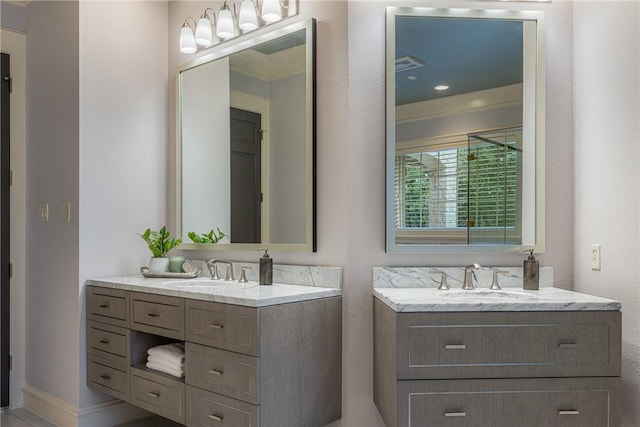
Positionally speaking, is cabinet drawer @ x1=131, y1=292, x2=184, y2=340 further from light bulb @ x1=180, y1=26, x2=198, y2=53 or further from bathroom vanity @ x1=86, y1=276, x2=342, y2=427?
light bulb @ x1=180, y1=26, x2=198, y2=53

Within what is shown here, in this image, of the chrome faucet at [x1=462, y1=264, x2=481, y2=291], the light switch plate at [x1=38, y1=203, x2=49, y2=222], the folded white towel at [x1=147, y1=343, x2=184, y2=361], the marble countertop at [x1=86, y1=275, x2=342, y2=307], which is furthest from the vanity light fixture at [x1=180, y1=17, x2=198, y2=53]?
the chrome faucet at [x1=462, y1=264, x2=481, y2=291]

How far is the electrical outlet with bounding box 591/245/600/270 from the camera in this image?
2129mm

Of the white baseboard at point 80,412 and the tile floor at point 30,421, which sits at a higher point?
the white baseboard at point 80,412

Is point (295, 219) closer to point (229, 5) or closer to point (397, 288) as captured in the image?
point (397, 288)

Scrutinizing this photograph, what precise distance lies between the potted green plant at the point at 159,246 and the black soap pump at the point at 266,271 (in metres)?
0.70

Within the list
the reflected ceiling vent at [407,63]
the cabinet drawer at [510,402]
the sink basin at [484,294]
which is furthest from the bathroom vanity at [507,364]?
the reflected ceiling vent at [407,63]

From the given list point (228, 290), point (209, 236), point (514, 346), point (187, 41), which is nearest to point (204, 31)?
point (187, 41)

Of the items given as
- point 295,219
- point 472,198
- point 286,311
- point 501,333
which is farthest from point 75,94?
point 501,333

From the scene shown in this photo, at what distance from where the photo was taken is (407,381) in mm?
1803

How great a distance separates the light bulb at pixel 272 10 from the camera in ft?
8.26

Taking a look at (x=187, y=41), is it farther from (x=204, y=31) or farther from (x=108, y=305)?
(x=108, y=305)

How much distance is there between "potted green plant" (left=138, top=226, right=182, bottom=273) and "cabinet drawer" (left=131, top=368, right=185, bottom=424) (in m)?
0.57

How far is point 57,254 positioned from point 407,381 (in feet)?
6.88

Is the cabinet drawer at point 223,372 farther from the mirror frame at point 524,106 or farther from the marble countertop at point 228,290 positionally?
the mirror frame at point 524,106
